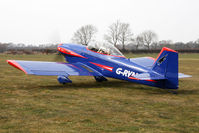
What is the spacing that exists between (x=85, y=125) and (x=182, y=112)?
264 centimetres

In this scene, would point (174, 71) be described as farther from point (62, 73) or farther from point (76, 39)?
point (76, 39)

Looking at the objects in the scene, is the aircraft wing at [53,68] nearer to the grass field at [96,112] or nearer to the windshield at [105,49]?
the windshield at [105,49]

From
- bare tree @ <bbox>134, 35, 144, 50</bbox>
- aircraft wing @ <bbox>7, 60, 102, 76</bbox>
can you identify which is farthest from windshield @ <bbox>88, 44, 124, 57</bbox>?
bare tree @ <bbox>134, 35, 144, 50</bbox>

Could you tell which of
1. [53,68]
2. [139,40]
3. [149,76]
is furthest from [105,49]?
[139,40]

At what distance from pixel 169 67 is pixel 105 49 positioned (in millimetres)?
3407

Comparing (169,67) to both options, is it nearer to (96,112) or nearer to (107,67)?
(107,67)

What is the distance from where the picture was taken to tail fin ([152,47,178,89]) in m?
7.78

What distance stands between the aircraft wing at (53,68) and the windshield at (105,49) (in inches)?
34.3

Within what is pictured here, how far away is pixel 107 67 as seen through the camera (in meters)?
10.0

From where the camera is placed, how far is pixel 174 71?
25.7 feet

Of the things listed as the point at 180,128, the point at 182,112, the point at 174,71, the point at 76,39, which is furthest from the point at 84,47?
the point at 76,39

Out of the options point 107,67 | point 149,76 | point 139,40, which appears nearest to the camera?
point 149,76

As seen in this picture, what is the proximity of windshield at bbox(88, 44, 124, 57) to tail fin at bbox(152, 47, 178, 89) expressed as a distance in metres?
2.48

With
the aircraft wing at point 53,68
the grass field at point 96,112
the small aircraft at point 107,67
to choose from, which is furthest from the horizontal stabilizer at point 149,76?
the aircraft wing at point 53,68
